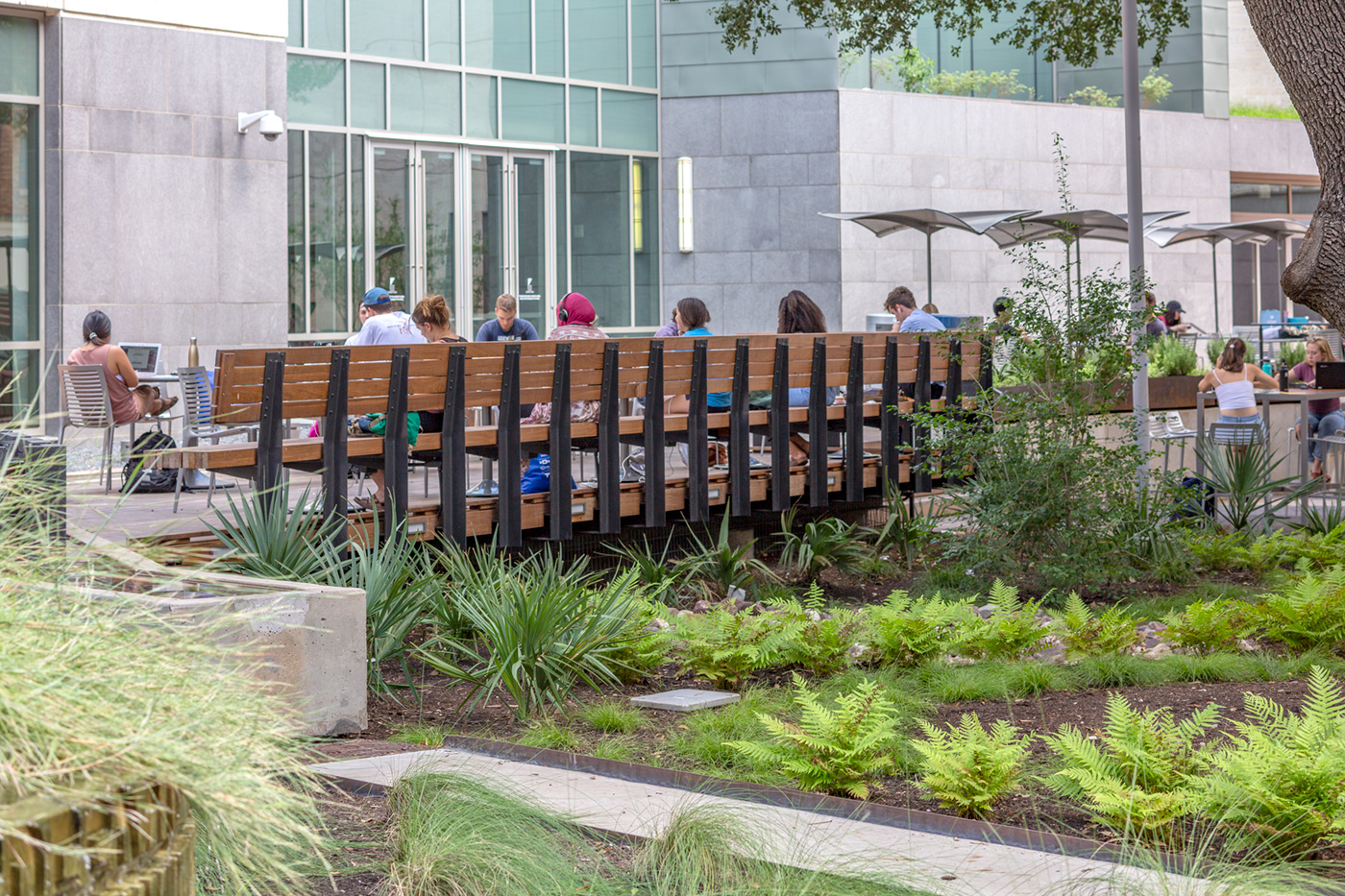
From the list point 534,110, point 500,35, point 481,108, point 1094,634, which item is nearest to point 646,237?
point 534,110

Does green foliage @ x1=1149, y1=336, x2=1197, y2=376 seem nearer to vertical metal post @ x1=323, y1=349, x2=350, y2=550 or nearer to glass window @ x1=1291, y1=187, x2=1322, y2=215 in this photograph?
vertical metal post @ x1=323, y1=349, x2=350, y2=550

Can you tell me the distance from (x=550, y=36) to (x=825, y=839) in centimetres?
1943

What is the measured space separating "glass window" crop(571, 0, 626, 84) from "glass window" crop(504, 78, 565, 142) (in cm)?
59

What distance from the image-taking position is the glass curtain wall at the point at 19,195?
1510 cm

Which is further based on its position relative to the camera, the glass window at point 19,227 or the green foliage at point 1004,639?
the glass window at point 19,227

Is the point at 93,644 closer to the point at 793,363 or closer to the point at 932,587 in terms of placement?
the point at 932,587

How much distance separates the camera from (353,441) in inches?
325

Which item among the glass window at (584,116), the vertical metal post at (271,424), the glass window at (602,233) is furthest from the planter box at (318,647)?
the glass window at (584,116)

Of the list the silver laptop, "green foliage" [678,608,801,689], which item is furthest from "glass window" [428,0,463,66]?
"green foliage" [678,608,801,689]

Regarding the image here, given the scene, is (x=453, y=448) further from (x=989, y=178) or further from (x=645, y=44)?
(x=989, y=178)

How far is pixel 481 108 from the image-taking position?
68.7 feet

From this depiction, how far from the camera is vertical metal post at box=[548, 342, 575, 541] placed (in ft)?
29.6

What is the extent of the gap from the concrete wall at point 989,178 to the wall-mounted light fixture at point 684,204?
8.11ft

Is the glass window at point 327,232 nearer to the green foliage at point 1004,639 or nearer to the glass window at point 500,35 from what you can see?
the glass window at point 500,35
